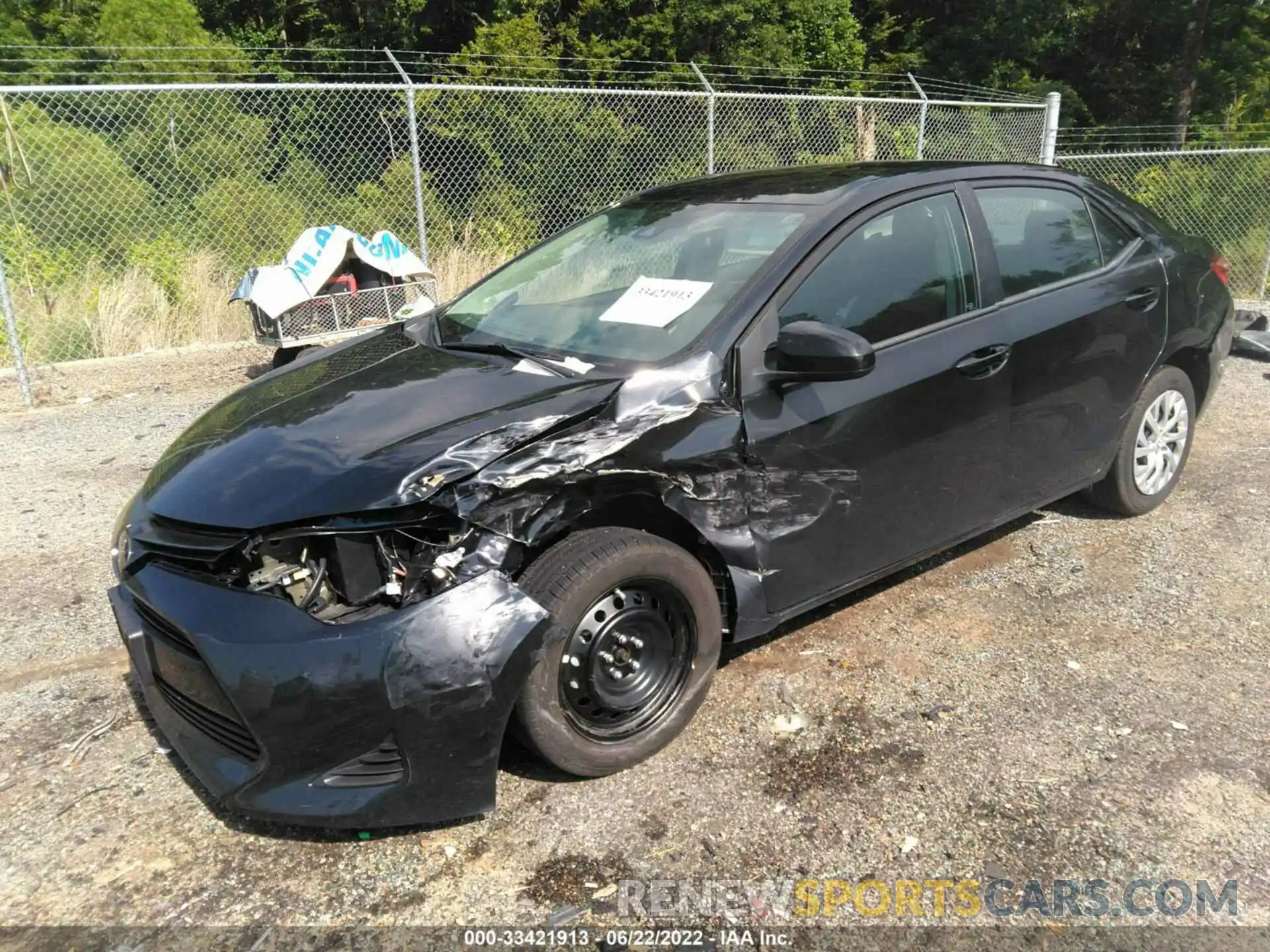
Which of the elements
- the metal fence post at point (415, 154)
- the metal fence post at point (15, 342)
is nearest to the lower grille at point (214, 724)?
the metal fence post at point (15, 342)

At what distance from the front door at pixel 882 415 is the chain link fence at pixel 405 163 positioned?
661 centimetres

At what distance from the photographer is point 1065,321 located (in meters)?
3.82

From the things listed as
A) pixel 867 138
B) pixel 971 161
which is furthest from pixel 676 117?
pixel 971 161

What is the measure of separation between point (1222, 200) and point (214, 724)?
14833mm

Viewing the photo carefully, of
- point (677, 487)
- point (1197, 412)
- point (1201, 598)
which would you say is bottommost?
point (1201, 598)

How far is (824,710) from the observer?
315 cm

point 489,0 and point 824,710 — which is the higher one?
point 489,0

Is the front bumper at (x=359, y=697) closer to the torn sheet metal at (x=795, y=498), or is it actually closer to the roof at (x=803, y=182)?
the torn sheet metal at (x=795, y=498)

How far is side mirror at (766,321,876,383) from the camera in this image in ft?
9.54

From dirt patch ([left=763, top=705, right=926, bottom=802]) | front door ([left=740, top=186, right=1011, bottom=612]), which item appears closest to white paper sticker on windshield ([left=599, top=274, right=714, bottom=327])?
front door ([left=740, top=186, right=1011, bottom=612])

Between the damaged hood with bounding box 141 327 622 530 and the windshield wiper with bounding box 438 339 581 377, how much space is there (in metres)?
0.06

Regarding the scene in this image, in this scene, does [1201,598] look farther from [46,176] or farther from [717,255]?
[46,176]

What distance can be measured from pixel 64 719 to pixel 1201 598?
14.4 feet

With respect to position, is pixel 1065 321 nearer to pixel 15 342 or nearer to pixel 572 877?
pixel 572 877
